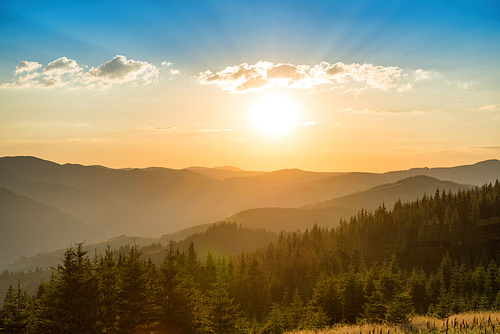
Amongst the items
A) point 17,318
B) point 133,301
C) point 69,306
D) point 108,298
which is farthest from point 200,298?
point 17,318

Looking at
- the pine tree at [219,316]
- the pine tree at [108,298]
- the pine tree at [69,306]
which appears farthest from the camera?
the pine tree at [219,316]

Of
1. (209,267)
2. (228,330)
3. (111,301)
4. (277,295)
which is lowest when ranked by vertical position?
(277,295)

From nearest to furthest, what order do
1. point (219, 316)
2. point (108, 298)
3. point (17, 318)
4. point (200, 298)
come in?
point (108, 298), point (219, 316), point (17, 318), point (200, 298)

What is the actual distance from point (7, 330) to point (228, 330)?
26811mm

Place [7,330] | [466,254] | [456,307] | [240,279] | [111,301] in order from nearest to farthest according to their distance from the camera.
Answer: [111,301], [7,330], [456,307], [240,279], [466,254]

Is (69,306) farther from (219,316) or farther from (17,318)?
(17,318)

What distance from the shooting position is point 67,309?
30.5 meters

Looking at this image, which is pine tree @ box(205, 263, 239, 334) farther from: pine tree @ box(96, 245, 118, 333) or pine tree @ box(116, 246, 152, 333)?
pine tree @ box(96, 245, 118, 333)

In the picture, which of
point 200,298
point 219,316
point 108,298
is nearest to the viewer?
point 108,298

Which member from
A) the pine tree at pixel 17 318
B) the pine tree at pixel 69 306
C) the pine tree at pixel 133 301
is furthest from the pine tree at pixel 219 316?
the pine tree at pixel 17 318

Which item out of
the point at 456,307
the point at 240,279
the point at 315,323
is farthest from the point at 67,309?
the point at 240,279

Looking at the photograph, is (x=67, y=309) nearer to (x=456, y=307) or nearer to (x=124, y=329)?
(x=124, y=329)

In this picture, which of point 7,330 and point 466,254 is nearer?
point 7,330

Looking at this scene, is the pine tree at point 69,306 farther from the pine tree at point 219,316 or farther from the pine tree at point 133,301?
the pine tree at point 219,316
